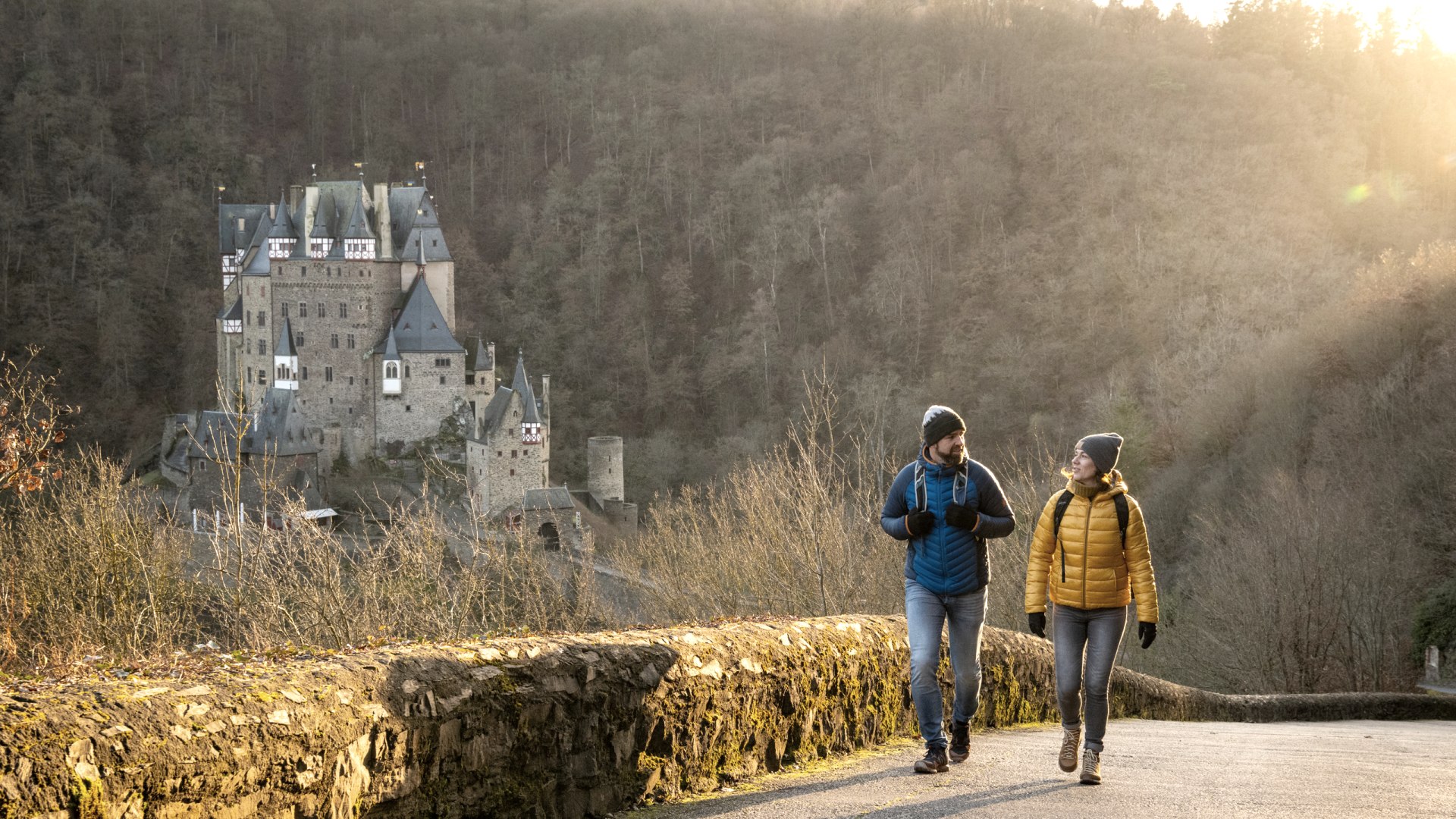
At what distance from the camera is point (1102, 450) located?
6977 mm

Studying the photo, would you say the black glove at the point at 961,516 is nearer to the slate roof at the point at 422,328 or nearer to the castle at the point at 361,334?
the castle at the point at 361,334

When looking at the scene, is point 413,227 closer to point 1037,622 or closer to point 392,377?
point 392,377

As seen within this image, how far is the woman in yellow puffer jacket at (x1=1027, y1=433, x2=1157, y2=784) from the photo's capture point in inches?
273

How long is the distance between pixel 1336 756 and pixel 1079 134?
8736cm

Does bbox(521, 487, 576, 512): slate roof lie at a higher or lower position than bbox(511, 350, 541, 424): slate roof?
lower

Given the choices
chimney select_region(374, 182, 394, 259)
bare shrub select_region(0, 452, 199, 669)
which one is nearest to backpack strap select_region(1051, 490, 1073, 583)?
bare shrub select_region(0, 452, 199, 669)

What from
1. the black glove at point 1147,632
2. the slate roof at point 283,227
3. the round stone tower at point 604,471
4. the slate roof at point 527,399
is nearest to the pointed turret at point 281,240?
the slate roof at point 283,227

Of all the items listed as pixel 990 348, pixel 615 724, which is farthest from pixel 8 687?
pixel 990 348

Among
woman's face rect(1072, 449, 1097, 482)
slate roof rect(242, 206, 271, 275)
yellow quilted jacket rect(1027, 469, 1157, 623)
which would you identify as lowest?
yellow quilted jacket rect(1027, 469, 1157, 623)

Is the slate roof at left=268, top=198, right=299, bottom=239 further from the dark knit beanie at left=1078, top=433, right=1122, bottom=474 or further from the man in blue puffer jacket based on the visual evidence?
the dark knit beanie at left=1078, top=433, right=1122, bottom=474

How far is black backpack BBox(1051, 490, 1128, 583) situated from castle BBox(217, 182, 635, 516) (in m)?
55.4

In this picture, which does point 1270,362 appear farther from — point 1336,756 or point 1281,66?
point 1281,66

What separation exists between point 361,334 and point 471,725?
64.9m

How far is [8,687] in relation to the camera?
4.14 m
